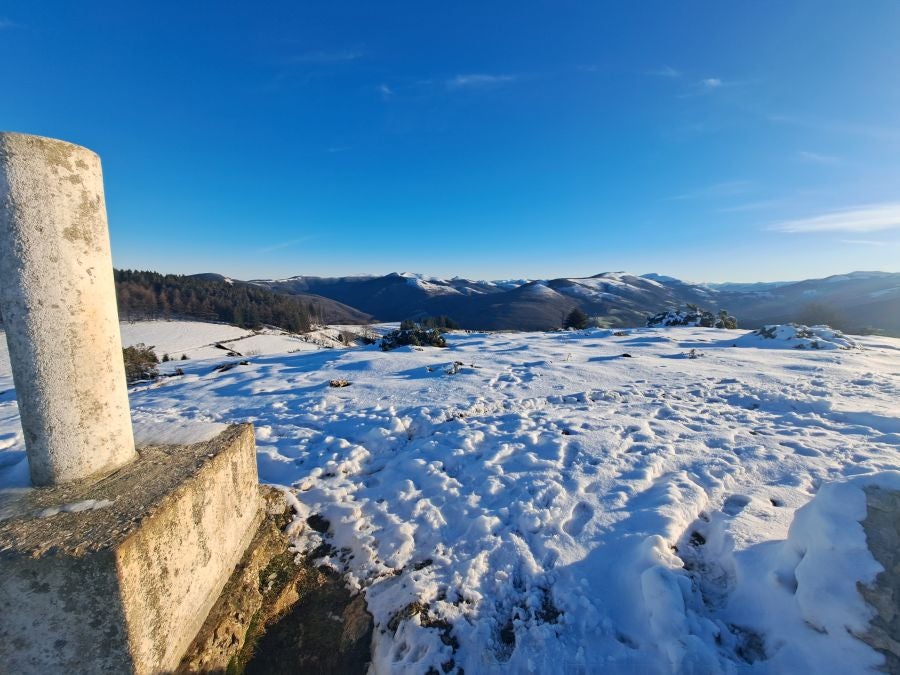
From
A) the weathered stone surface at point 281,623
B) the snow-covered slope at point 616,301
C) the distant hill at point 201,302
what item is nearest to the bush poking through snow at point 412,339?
the weathered stone surface at point 281,623

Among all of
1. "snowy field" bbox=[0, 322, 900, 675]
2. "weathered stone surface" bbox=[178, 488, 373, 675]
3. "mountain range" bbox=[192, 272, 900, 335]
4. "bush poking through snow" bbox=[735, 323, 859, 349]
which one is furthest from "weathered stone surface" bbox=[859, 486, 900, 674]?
"mountain range" bbox=[192, 272, 900, 335]

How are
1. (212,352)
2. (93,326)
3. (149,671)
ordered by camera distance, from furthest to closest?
(212,352)
(93,326)
(149,671)

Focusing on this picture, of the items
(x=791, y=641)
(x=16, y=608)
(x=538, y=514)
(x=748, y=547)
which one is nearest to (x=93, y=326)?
(x=16, y=608)

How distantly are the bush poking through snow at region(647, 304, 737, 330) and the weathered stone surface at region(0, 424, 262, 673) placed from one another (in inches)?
1111

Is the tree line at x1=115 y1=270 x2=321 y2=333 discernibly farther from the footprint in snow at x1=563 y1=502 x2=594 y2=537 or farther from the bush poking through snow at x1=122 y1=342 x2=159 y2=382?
the footprint in snow at x1=563 y1=502 x2=594 y2=537

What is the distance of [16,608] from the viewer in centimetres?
242

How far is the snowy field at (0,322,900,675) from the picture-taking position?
2904 mm

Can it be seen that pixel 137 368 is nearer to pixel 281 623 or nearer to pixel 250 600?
pixel 250 600

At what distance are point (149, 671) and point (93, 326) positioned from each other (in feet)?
8.70

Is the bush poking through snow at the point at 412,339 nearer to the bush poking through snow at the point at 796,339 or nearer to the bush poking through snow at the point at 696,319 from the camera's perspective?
the bush poking through snow at the point at 796,339

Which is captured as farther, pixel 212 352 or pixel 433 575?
pixel 212 352

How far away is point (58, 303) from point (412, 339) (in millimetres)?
14252

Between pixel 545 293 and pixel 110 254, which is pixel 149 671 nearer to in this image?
pixel 110 254

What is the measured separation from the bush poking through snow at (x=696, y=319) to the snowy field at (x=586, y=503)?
53.0 ft
